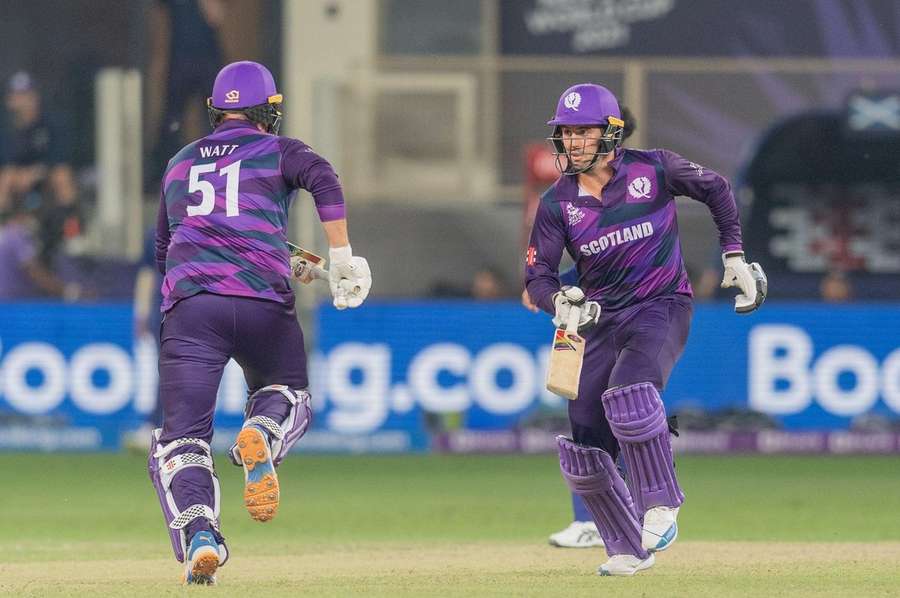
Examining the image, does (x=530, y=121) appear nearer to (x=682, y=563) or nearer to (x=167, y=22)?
(x=167, y=22)

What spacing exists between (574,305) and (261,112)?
5.08 ft

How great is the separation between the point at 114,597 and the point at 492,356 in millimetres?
9339

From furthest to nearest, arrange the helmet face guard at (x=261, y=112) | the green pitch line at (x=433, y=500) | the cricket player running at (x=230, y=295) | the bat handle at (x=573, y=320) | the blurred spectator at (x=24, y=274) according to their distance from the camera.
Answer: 1. the blurred spectator at (x=24, y=274)
2. the green pitch line at (x=433, y=500)
3. the bat handle at (x=573, y=320)
4. the helmet face guard at (x=261, y=112)
5. the cricket player running at (x=230, y=295)

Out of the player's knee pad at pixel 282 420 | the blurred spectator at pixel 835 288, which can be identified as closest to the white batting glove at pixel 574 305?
the player's knee pad at pixel 282 420

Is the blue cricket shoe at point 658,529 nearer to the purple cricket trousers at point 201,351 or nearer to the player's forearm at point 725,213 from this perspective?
Answer: the player's forearm at point 725,213

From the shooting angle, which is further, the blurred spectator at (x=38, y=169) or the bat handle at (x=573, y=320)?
the blurred spectator at (x=38, y=169)

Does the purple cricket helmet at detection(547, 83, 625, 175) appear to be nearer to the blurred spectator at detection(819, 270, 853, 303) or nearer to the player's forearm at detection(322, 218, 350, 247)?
the player's forearm at detection(322, 218, 350, 247)

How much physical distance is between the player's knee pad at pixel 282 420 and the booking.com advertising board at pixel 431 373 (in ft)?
27.4

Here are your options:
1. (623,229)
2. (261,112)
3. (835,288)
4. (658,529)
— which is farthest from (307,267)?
(835,288)

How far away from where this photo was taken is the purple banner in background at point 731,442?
17078 mm

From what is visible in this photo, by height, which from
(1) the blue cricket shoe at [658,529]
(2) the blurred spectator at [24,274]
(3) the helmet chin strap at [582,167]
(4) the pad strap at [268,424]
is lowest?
(2) the blurred spectator at [24,274]

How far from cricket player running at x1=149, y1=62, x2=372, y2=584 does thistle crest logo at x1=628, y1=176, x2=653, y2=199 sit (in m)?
1.28

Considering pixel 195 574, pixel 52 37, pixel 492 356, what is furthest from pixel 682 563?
pixel 52 37

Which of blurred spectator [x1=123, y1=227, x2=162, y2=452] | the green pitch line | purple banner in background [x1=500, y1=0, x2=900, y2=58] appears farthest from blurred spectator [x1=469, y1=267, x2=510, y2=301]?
purple banner in background [x1=500, y1=0, x2=900, y2=58]
